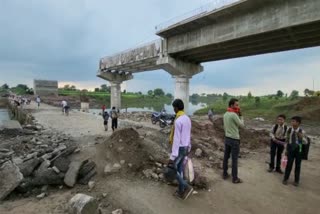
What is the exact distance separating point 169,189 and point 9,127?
13334mm

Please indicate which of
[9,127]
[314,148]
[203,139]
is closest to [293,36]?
[314,148]

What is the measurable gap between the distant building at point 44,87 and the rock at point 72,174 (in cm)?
7059

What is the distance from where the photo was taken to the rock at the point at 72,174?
716 centimetres

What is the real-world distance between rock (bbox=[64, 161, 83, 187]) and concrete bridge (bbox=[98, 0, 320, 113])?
12.1 meters

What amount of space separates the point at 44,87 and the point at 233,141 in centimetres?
7484

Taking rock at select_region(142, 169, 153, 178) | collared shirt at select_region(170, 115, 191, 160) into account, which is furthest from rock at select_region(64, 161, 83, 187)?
collared shirt at select_region(170, 115, 191, 160)

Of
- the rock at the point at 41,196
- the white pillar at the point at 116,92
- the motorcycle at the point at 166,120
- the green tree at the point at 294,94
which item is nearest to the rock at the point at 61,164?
the rock at the point at 41,196

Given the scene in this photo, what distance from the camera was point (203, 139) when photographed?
460 inches

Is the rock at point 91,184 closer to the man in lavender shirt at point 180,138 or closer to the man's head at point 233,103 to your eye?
the man in lavender shirt at point 180,138

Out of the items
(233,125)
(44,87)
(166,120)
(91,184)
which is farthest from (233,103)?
(44,87)

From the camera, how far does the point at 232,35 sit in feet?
54.3

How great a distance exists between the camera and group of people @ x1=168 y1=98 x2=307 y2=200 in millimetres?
5594

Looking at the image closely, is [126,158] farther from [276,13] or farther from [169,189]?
[276,13]

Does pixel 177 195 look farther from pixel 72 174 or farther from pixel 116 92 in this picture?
pixel 116 92
